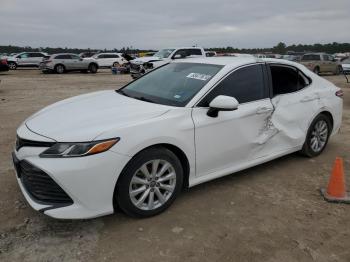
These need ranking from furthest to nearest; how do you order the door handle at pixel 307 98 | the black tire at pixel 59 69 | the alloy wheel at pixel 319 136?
the black tire at pixel 59 69 < the alloy wheel at pixel 319 136 < the door handle at pixel 307 98

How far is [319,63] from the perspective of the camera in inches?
1025

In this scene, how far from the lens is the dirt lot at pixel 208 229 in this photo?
3.20m

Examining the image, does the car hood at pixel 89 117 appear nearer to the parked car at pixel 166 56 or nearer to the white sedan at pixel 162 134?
the white sedan at pixel 162 134

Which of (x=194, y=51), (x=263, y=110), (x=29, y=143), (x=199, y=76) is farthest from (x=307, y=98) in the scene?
(x=194, y=51)

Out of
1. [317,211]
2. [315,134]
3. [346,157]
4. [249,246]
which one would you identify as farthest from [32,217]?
[346,157]

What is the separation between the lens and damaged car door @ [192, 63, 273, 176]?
4035 millimetres

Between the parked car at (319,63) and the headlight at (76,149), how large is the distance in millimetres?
24845

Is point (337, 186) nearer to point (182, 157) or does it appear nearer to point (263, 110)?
point (263, 110)

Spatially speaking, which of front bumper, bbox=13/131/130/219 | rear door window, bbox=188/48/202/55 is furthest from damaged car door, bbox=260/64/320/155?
rear door window, bbox=188/48/202/55

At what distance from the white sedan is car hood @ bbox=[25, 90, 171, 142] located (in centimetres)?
1

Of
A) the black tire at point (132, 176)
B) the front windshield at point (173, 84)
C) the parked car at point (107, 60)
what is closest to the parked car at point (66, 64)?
the parked car at point (107, 60)

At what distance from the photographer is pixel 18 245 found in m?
3.26

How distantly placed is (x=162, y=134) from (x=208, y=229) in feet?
3.32

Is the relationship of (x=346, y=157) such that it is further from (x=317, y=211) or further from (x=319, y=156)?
(x=317, y=211)
